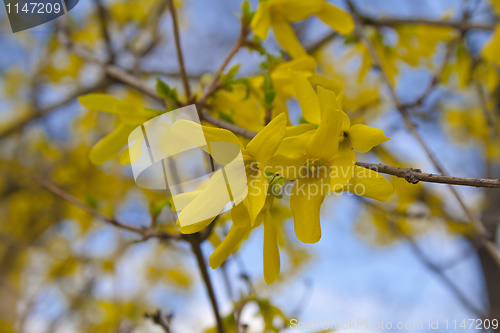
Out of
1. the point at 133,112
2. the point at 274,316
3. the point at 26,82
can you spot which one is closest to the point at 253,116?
the point at 133,112

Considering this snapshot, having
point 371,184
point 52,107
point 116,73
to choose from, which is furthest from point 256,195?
point 52,107

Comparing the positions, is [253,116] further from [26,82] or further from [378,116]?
[26,82]

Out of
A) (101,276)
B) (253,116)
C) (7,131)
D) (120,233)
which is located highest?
(7,131)

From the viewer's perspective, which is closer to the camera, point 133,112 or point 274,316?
point 133,112

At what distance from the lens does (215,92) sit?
121 cm

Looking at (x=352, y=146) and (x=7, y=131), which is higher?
(x=7, y=131)

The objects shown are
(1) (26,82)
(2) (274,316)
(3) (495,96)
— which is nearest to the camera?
(2) (274,316)

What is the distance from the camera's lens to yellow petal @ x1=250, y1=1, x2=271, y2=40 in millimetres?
1188

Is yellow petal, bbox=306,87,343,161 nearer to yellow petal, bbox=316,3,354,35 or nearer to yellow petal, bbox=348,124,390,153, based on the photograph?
yellow petal, bbox=348,124,390,153

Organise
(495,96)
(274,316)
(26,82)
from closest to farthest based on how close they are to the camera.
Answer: (274,316), (495,96), (26,82)

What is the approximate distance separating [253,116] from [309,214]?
0.52 m

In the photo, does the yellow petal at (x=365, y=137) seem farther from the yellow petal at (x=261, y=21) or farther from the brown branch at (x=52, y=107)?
the brown branch at (x=52, y=107)

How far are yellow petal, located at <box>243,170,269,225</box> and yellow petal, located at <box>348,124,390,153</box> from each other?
25 cm

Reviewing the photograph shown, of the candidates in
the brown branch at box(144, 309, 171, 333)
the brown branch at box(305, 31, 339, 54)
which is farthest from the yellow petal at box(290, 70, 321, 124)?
the brown branch at box(305, 31, 339, 54)
